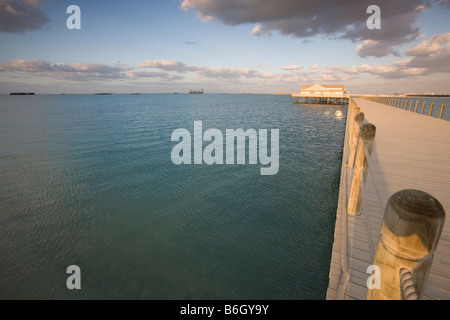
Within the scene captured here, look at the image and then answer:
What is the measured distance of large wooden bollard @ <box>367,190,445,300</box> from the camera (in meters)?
1.32

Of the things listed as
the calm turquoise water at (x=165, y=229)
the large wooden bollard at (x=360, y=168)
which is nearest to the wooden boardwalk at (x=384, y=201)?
the large wooden bollard at (x=360, y=168)

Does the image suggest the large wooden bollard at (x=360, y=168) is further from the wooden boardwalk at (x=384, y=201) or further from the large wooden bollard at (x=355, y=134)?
the large wooden bollard at (x=355, y=134)

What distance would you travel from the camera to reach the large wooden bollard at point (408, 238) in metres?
1.32

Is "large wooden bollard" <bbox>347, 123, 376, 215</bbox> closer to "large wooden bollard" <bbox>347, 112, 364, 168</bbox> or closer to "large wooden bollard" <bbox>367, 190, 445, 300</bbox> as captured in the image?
"large wooden bollard" <bbox>347, 112, 364, 168</bbox>

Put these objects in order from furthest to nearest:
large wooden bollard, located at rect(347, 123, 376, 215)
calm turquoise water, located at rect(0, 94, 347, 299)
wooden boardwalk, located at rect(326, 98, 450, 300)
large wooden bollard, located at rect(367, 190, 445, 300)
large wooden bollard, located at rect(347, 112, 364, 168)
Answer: large wooden bollard, located at rect(347, 112, 364, 168)
calm turquoise water, located at rect(0, 94, 347, 299)
large wooden bollard, located at rect(347, 123, 376, 215)
wooden boardwalk, located at rect(326, 98, 450, 300)
large wooden bollard, located at rect(367, 190, 445, 300)

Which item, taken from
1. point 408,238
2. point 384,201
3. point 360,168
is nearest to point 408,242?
point 408,238

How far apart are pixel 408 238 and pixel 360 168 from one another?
161 inches

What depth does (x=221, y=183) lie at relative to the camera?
1106cm

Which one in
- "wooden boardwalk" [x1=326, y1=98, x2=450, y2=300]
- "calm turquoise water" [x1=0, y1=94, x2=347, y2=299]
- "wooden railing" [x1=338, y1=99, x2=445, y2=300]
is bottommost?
"calm turquoise water" [x1=0, y1=94, x2=347, y2=299]

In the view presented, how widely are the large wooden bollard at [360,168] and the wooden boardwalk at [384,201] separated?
0.22 metres

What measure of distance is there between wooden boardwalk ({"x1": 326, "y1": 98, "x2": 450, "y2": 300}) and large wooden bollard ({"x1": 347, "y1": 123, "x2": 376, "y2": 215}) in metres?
0.22

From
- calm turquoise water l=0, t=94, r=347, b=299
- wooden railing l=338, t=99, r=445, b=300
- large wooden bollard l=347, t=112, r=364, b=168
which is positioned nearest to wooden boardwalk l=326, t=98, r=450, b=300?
large wooden bollard l=347, t=112, r=364, b=168

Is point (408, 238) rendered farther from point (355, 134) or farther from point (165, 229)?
point (165, 229)
